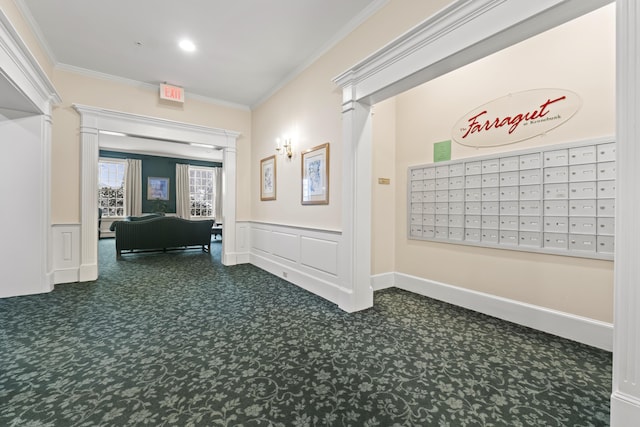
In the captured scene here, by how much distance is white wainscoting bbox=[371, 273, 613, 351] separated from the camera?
228cm

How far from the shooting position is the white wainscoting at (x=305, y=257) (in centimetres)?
333

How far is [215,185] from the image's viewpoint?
37.3 feet

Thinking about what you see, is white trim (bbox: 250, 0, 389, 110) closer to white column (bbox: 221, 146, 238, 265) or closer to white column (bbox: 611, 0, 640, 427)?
white column (bbox: 221, 146, 238, 265)

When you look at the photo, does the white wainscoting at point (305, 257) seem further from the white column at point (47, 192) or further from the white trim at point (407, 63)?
the white column at point (47, 192)

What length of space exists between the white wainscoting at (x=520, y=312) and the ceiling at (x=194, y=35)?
322 centimetres

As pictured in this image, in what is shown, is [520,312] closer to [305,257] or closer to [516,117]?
[516,117]

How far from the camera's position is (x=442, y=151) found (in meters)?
3.47

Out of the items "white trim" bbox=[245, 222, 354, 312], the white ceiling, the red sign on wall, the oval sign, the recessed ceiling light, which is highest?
the recessed ceiling light

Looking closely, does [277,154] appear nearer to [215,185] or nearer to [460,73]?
[460,73]

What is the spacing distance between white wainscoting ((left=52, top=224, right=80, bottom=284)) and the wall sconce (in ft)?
10.6

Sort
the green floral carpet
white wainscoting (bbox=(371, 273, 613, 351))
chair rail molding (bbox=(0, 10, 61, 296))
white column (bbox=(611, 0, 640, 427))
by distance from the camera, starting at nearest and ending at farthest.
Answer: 1. white column (bbox=(611, 0, 640, 427))
2. the green floral carpet
3. white wainscoting (bbox=(371, 273, 613, 351))
4. chair rail molding (bbox=(0, 10, 61, 296))

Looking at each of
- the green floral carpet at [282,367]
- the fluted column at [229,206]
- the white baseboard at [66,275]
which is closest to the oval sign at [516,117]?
the green floral carpet at [282,367]

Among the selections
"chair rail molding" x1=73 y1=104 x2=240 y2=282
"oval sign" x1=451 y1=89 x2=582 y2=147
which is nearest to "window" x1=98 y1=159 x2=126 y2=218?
"chair rail molding" x1=73 y1=104 x2=240 y2=282

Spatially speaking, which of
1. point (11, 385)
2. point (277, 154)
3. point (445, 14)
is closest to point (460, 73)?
point (445, 14)
